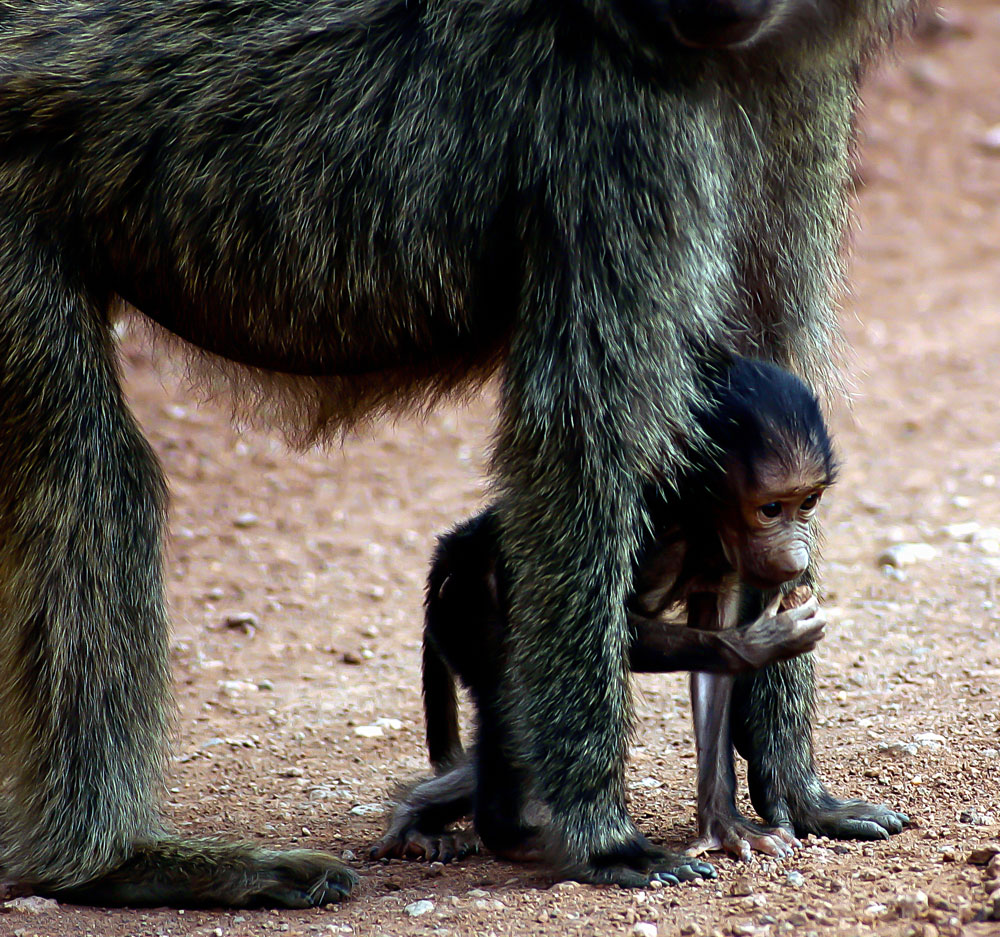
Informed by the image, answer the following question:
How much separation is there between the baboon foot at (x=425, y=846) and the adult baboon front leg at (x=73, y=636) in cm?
31

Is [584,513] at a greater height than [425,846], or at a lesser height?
greater

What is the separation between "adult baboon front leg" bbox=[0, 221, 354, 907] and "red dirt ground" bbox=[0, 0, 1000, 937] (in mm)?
115

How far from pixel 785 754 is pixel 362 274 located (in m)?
1.60

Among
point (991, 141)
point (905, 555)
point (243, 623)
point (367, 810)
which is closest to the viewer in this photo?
point (367, 810)

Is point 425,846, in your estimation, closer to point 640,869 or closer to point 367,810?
point 367,810

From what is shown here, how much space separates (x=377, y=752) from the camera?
4.63 meters

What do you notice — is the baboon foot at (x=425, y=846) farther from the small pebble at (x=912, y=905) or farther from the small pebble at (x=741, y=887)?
the small pebble at (x=912, y=905)

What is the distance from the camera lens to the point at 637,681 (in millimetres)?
5230

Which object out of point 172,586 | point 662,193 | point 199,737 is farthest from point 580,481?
point 172,586

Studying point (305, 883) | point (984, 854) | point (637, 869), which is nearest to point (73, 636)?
point (305, 883)

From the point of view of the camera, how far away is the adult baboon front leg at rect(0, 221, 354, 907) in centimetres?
332

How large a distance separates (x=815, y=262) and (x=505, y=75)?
39.1 inches

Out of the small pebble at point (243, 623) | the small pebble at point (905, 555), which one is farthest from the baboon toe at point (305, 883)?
the small pebble at point (905, 555)

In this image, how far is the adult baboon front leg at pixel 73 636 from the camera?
3.32 m
